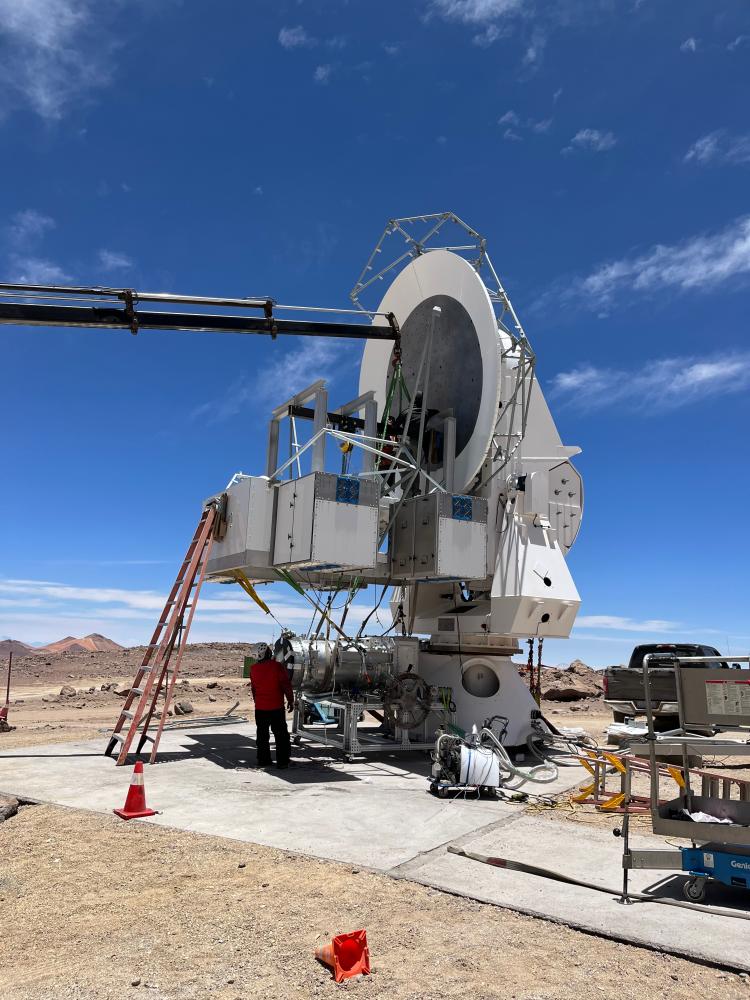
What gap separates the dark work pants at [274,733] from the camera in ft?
38.8

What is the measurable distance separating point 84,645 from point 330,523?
149 feet

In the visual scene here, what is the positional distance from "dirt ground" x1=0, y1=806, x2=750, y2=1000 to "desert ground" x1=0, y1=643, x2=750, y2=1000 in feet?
0.04

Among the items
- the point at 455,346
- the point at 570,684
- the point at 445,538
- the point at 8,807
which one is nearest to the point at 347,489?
the point at 445,538

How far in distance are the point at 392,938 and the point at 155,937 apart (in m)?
1.63

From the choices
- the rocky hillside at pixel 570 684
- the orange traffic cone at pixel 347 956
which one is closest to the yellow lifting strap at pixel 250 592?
the orange traffic cone at pixel 347 956

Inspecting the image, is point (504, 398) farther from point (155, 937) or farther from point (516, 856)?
point (155, 937)

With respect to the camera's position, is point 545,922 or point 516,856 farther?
point 516,856

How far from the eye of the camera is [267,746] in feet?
39.9

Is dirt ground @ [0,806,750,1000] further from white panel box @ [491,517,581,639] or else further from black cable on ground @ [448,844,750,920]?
white panel box @ [491,517,581,639]

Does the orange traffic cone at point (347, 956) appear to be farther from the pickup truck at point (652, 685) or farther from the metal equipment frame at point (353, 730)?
the pickup truck at point (652, 685)

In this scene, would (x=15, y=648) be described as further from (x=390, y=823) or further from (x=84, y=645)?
(x=390, y=823)

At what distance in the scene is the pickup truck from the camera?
15.4 m

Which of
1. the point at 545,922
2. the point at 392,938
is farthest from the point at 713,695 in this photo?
the point at 392,938

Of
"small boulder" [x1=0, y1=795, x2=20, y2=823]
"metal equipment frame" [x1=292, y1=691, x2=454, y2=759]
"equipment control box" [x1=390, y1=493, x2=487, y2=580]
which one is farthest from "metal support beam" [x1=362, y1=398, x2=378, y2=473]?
"small boulder" [x1=0, y1=795, x2=20, y2=823]
